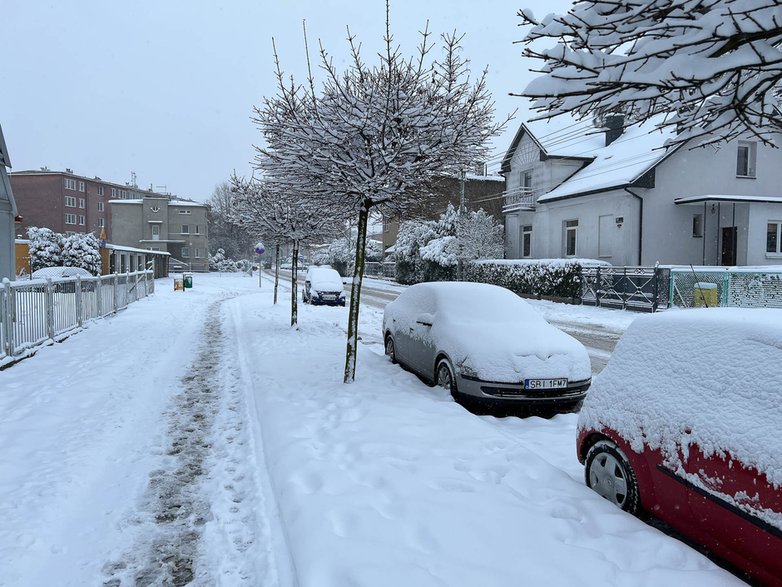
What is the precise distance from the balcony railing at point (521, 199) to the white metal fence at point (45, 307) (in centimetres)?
2314

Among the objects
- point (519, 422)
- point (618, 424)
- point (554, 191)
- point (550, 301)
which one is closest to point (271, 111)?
point (519, 422)

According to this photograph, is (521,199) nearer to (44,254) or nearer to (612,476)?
(44,254)

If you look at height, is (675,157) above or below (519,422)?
above

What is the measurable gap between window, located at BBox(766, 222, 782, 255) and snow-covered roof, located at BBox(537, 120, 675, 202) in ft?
19.7

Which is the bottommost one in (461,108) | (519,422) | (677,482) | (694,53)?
(519,422)

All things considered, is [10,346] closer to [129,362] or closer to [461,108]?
[129,362]

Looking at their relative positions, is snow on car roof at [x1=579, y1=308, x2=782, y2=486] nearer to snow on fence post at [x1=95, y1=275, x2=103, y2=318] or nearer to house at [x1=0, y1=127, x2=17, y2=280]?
snow on fence post at [x1=95, y1=275, x2=103, y2=318]

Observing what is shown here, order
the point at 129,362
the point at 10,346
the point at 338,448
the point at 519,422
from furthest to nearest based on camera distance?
1. the point at 129,362
2. the point at 10,346
3. the point at 519,422
4. the point at 338,448

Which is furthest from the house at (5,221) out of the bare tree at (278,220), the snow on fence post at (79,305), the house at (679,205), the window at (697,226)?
the window at (697,226)

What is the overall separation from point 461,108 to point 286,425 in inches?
178

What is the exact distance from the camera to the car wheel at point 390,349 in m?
9.78

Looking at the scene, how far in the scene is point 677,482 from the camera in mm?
3316

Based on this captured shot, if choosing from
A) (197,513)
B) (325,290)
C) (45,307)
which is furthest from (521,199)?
(197,513)

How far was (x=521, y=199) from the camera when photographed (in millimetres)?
33219
